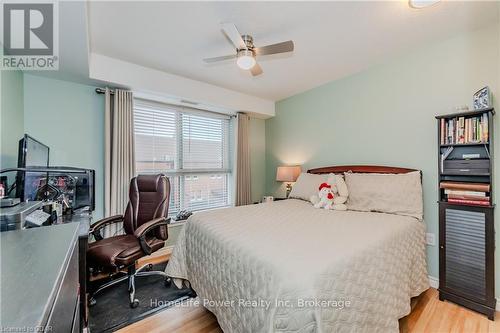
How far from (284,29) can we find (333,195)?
185 centimetres

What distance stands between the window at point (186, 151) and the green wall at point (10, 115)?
45.4 inches

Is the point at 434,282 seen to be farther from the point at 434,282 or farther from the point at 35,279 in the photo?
the point at 35,279

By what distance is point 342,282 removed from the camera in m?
1.12

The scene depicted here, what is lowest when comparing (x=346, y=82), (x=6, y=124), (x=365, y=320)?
(x=365, y=320)

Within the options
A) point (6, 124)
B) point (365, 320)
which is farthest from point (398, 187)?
point (6, 124)

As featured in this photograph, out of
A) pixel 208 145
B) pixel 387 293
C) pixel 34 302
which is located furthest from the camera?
pixel 208 145

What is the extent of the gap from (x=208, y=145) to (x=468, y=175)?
133 inches

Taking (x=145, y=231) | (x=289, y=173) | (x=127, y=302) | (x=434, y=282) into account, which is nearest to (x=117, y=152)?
(x=145, y=231)

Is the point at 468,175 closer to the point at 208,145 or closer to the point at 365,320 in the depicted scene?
the point at 365,320

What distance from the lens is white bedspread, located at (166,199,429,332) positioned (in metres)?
1.03

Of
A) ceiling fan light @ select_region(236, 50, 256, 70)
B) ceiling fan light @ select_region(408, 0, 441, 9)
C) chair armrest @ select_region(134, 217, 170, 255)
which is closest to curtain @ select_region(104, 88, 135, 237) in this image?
chair armrest @ select_region(134, 217, 170, 255)

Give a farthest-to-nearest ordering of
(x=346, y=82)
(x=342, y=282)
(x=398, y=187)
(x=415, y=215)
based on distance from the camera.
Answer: (x=346, y=82) < (x=398, y=187) < (x=415, y=215) < (x=342, y=282)

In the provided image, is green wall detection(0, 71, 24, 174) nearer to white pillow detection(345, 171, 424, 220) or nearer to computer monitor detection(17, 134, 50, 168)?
computer monitor detection(17, 134, 50, 168)

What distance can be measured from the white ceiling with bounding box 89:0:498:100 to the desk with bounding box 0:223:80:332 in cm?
180
